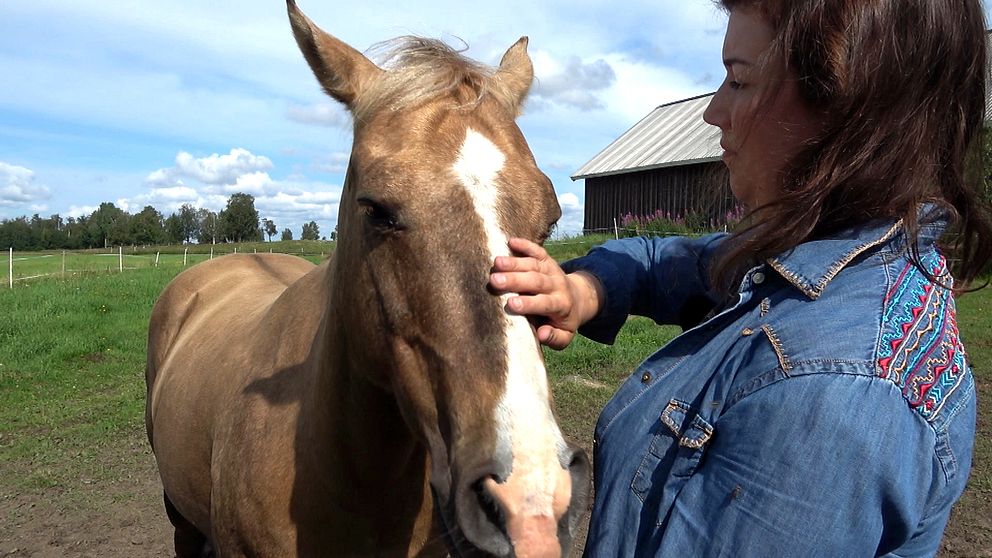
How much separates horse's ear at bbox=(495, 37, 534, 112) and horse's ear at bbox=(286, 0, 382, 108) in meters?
0.40

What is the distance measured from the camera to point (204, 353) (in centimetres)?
364

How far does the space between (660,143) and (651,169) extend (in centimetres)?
221

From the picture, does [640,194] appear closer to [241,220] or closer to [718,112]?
[718,112]

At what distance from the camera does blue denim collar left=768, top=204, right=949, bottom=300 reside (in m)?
1.13

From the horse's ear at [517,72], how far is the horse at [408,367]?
0.01 m

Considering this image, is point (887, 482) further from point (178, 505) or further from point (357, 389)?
point (178, 505)

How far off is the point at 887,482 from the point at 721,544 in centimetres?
25

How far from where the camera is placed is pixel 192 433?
10.5ft

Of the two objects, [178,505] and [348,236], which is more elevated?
[348,236]

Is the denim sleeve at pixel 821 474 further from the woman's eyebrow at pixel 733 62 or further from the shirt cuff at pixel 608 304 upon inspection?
the shirt cuff at pixel 608 304

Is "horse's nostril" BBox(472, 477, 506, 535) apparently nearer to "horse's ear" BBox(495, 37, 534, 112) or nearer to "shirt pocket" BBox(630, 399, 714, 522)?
"shirt pocket" BBox(630, 399, 714, 522)

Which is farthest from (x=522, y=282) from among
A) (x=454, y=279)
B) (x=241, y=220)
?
→ (x=241, y=220)

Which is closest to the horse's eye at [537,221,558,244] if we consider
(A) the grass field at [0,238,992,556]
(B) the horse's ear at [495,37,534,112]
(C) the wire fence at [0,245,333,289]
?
(B) the horse's ear at [495,37,534,112]

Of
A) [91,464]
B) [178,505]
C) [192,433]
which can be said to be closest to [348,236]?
[192,433]
